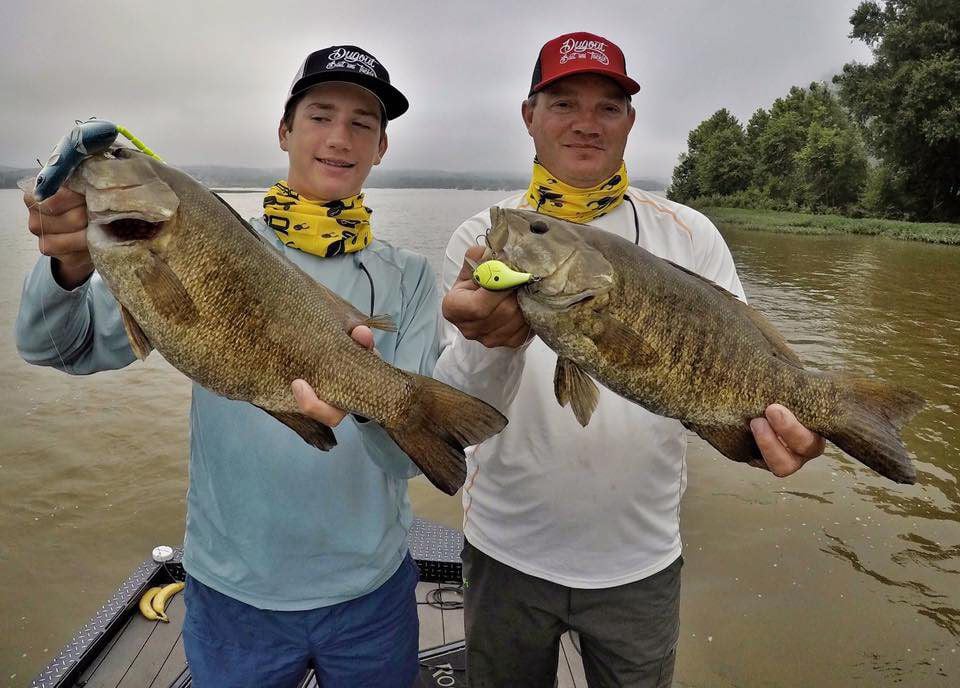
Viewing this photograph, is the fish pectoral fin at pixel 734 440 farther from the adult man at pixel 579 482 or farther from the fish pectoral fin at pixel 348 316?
the fish pectoral fin at pixel 348 316

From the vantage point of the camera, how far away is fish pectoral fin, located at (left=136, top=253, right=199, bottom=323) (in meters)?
1.88

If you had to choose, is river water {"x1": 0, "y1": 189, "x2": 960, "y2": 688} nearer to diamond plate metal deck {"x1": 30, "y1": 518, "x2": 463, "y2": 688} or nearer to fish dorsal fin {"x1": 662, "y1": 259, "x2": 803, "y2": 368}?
diamond plate metal deck {"x1": 30, "y1": 518, "x2": 463, "y2": 688}

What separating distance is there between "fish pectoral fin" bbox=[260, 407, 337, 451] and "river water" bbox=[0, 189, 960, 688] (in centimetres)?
182

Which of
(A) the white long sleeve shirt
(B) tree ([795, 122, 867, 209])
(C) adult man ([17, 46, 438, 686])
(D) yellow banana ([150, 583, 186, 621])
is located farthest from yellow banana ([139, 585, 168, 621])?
(B) tree ([795, 122, 867, 209])

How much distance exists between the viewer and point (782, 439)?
2236mm

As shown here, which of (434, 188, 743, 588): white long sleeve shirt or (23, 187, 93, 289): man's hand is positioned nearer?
(23, 187, 93, 289): man's hand

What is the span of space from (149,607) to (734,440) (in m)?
4.07

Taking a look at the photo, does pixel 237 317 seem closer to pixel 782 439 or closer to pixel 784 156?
pixel 782 439

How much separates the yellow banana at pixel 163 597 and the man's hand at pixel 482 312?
11.3 feet

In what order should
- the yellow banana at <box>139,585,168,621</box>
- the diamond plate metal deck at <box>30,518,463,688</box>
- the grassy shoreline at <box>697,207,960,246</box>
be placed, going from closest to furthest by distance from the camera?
the diamond plate metal deck at <box>30,518,463,688</box> → the yellow banana at <box>139,585,168,621</box> → the grassy shoreline at <box>697,207,960,246</box>

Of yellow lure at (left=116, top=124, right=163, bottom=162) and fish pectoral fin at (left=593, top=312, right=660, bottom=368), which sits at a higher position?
yellow lure at (left=116, top=124, right=163, bottom=162)

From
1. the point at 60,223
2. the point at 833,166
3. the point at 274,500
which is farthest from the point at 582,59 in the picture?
the point at 833,166

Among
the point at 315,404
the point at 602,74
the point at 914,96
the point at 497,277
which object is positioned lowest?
the point at 315,404

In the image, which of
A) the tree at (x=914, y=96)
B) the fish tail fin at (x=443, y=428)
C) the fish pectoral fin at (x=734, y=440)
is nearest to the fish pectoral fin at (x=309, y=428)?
the fish tail fin at (x=443, y=428)
